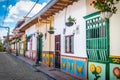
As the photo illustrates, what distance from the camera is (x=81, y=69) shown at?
11359mm

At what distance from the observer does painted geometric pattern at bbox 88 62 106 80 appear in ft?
29.7

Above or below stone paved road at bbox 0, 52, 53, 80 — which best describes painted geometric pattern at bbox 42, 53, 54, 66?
above

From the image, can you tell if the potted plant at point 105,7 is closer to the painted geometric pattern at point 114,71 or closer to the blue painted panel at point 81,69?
the painted geometric pattern at point 114,71

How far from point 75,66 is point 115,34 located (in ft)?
14.4

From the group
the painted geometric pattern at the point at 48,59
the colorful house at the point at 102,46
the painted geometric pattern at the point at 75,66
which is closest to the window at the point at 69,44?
the painted geometric pattern at the point at 75,66

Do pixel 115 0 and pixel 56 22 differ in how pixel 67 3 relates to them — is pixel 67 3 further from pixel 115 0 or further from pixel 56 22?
pixel 115 0

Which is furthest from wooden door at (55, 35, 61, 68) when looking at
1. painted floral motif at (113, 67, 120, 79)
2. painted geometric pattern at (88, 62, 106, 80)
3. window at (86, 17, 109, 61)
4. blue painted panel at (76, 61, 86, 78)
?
painted floral motif at (113, 67, 120, 79)

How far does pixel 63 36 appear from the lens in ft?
47.2

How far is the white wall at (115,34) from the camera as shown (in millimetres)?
8180

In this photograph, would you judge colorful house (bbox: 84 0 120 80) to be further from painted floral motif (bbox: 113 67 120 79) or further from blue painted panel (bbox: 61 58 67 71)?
blue painted panel (bbox: 61 58 67 71)

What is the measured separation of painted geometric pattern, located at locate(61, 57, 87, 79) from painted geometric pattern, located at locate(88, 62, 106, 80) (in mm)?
653

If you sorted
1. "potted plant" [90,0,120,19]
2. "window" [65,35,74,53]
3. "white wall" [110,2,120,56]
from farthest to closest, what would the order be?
"window" [65,35,74,53]
"white wall" [110,2,120,56]
"potted plant" [90,0,120,19]

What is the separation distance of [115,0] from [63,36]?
6.63m

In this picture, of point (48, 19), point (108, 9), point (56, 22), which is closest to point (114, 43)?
point (108, 9)
